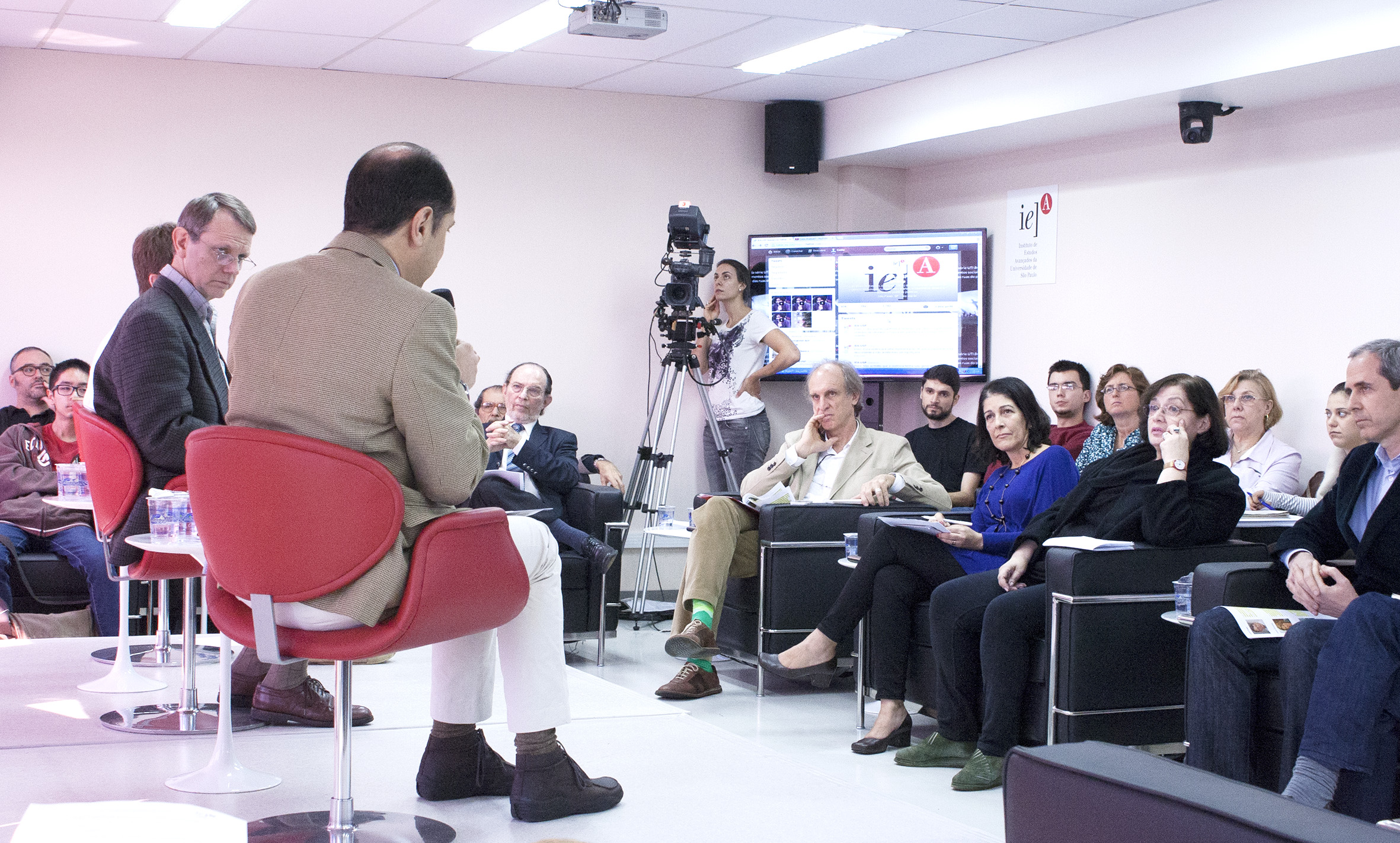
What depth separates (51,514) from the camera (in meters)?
5.10

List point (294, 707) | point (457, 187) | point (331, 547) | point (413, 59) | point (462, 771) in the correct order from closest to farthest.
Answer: point (331, 547)
point (462, 771)
point (294, 707)
point (413, 59)
point (457, 187)

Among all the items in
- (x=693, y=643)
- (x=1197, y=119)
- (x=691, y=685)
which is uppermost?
(x=1197, y=119)

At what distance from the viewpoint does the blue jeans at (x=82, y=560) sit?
4832 millimetres

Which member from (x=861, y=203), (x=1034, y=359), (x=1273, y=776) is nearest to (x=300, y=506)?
(x=1273, y=776)

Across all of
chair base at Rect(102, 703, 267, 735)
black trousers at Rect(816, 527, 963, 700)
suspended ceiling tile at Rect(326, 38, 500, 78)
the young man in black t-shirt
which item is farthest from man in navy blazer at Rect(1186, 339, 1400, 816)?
suspended ceiling tile at Rect(326, 38, 500, 78)

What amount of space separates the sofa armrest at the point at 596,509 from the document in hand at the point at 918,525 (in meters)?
1.67

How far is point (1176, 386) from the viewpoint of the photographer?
3.78 m

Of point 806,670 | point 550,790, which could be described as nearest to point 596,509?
point 806,670

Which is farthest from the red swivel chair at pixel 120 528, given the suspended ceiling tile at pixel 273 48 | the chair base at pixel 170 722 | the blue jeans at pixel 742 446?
the blue jeans at pixel 742 446

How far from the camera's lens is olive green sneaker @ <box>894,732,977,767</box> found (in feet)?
12.5

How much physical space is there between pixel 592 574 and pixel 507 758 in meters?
2.48

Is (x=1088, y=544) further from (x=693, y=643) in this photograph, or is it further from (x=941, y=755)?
(x=693, y=643)

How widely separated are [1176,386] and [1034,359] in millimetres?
3059

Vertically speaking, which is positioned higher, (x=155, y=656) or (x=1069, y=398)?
(x=1069, y=398)
